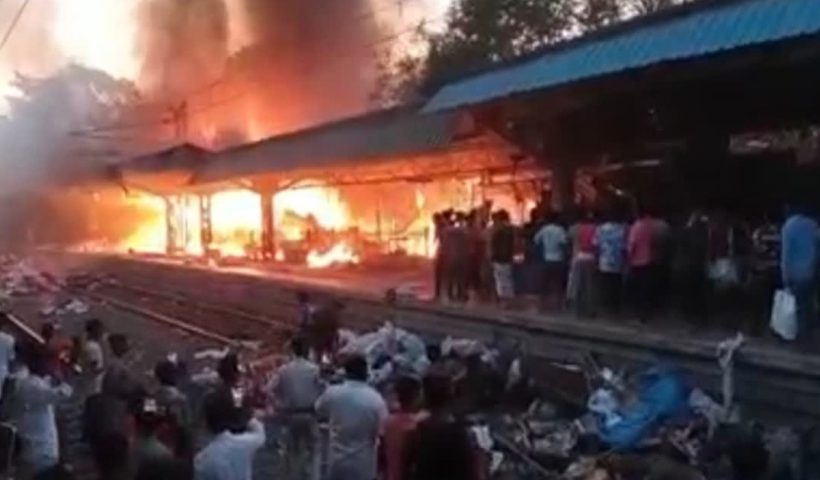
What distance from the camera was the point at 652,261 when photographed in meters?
15.8

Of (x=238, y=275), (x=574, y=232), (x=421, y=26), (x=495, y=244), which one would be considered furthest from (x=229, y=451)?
(x=421, y=26)

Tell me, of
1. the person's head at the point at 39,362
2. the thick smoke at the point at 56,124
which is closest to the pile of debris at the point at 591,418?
the person's head at the point at 39,362

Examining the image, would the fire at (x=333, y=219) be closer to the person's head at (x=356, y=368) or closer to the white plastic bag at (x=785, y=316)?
the white plastic bag at (x=785, y=316)

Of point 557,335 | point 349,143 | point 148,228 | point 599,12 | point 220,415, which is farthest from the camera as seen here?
point 148,228

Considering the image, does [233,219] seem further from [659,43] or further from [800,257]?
[800,257]

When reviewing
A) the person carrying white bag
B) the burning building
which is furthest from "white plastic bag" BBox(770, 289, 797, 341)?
the burning building

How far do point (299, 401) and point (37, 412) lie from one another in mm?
2155

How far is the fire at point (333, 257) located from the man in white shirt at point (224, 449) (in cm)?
3077

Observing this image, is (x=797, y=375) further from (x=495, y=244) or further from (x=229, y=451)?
(x=495, y=244)

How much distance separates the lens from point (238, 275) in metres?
34.1

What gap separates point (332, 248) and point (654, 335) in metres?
26.7

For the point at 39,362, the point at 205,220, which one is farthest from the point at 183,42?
the point at 39,362

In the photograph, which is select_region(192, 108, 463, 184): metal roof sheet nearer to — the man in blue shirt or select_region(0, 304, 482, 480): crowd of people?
the man in blue shirt

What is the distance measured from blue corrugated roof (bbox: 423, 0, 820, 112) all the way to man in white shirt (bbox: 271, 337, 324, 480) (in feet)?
18.0
